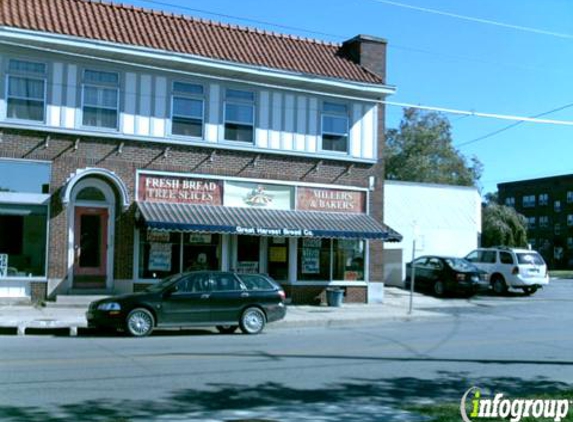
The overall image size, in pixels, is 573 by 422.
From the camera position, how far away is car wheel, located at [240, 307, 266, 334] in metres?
16.5

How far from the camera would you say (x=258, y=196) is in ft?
74.6

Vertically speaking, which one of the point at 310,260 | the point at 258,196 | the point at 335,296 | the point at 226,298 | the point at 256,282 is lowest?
the point at 335,296

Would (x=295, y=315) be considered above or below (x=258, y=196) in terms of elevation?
below

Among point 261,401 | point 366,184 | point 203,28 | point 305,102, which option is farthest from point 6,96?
point 261,401

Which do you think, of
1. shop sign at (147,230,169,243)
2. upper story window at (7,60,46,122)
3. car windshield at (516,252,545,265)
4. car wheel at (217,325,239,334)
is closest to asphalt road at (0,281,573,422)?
car wheel at (217,325,239,334)

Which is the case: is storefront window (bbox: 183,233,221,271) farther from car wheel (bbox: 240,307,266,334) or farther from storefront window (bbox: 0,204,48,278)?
car wheel (bbox: 240,307,266,334)

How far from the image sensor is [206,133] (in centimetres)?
2183

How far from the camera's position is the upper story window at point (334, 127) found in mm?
23828

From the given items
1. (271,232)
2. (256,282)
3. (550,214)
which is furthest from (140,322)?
(550,214)

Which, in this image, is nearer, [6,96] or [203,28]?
[6,96]

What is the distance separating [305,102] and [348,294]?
6.59 metres

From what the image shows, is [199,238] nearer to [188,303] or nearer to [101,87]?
[101,87]

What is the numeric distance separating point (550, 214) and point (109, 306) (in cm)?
8375

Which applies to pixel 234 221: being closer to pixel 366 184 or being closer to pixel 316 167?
pixel 316 167
